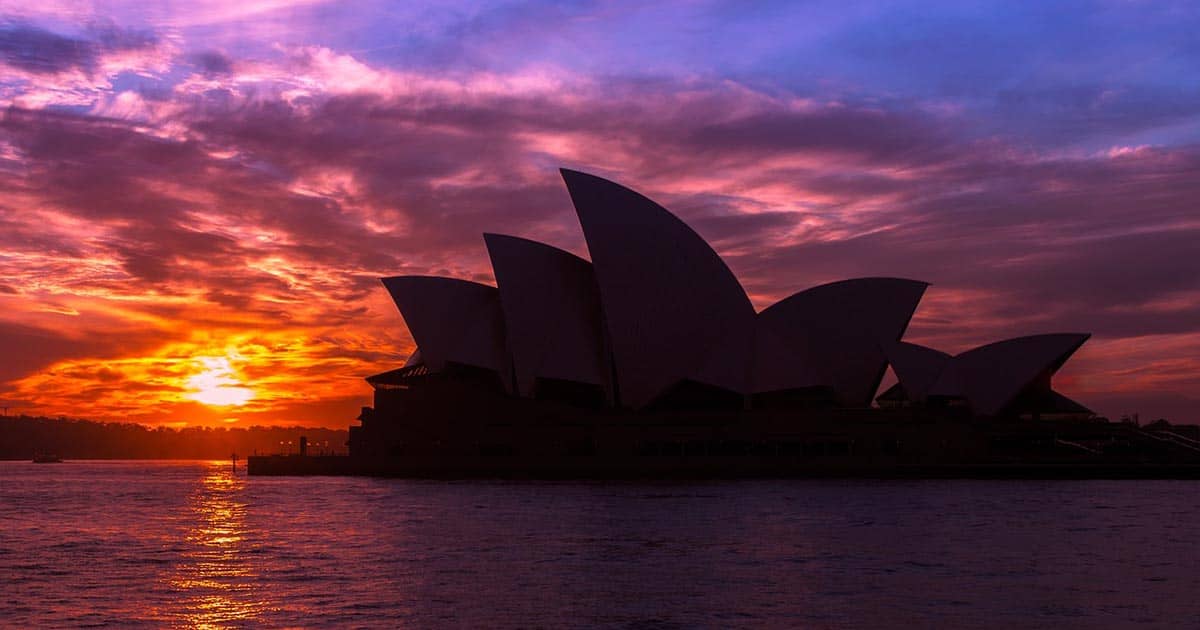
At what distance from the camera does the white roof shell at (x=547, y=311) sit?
72.8 m

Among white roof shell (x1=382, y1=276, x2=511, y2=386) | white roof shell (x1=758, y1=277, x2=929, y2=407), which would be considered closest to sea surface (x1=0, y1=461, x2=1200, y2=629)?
white roof shell (x1=382, y1=276, x2=511, y2=386)

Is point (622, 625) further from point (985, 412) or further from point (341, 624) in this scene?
point (985, 412)

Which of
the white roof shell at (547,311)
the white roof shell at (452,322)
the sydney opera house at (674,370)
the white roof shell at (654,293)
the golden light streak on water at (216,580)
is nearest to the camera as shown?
the golden light streak on water at (216,580)

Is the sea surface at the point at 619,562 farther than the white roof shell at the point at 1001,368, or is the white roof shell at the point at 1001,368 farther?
the white roof shell at the point at 1001,368

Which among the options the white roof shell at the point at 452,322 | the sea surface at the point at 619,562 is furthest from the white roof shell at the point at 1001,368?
the white roof shell at the point at 452,322

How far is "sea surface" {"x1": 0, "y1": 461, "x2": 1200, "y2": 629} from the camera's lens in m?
22.5

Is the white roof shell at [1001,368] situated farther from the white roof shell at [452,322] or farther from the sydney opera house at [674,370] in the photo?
the white roof shell at [452,322]

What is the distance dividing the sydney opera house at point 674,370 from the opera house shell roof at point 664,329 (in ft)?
0.33

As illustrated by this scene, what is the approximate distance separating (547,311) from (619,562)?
43.5 m

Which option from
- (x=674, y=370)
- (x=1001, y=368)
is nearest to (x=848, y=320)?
(x=1001, y=368)

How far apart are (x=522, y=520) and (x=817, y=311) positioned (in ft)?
131

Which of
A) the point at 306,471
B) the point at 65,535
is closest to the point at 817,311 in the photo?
the point at 306,471

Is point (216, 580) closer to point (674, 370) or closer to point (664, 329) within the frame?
point (664, 329)

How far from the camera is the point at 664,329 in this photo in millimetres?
72312
